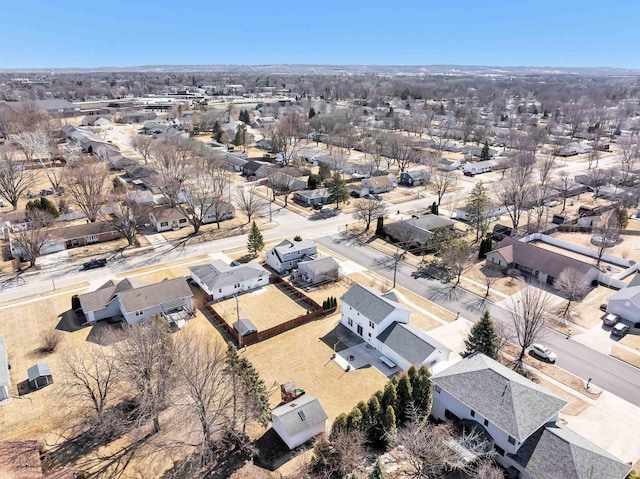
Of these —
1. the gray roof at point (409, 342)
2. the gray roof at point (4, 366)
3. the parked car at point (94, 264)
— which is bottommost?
the parked car at point (94, 264)

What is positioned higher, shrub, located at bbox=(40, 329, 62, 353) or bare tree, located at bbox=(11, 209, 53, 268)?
bare tree, located at bbox=(11, 209, 53, 268)

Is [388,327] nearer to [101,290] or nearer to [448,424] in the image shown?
[448,424]

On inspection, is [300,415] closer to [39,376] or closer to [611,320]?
[39,376]

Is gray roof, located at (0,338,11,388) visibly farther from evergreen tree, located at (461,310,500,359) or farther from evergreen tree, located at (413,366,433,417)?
evergreen tree, located at (461,310,500,359)

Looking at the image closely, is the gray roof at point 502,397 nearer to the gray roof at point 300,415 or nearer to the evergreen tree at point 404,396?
the evergreen tree at point 404,396

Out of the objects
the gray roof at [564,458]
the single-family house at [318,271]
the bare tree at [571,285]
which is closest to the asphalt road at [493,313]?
the single-family house at [318,271]

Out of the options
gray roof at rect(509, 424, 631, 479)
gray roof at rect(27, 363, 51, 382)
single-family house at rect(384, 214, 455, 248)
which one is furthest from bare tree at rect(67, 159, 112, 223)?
gray roof at rect(509, 424, 631, 479)
